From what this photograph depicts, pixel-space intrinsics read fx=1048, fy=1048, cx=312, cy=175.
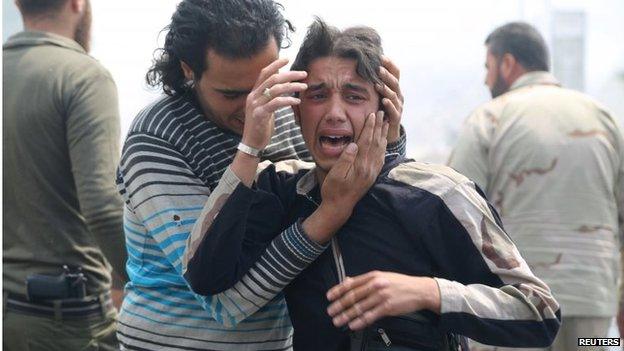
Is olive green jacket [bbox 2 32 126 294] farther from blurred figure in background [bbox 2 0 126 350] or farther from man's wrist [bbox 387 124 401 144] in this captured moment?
man's wrist [bbox 387 124 401 144]

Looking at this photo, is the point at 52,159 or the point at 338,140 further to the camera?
the point at 52,159

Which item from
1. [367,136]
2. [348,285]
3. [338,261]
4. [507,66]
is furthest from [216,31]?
[507,66]

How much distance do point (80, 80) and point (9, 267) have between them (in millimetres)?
666

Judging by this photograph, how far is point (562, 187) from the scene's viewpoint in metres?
4.82

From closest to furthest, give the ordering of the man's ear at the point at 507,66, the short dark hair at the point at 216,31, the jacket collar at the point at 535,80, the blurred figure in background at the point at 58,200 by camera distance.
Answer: the short dark hair at the point at 216,31 < the blurred figure in background at the point at 58,200 < the jacket collar at the point at 535,80 < the man's ear at the point at 507,66

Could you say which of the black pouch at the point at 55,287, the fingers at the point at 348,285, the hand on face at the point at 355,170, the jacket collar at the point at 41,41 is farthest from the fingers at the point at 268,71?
the jacket collar at the point at 41,41

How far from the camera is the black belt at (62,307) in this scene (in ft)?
11.1

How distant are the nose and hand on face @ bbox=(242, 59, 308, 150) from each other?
81mm

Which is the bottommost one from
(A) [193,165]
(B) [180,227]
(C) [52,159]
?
(C) [52,159]

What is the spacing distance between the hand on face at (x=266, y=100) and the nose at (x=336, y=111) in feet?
0.26

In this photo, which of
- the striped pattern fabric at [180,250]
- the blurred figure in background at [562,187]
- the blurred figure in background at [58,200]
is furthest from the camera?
the blurred figure in background at [562,187]

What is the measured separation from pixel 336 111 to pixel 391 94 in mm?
137

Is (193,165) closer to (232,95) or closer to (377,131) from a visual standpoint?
(232,95)

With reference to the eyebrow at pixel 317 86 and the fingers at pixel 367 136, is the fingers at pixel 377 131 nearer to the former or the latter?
the fingers at pixel 367 136
